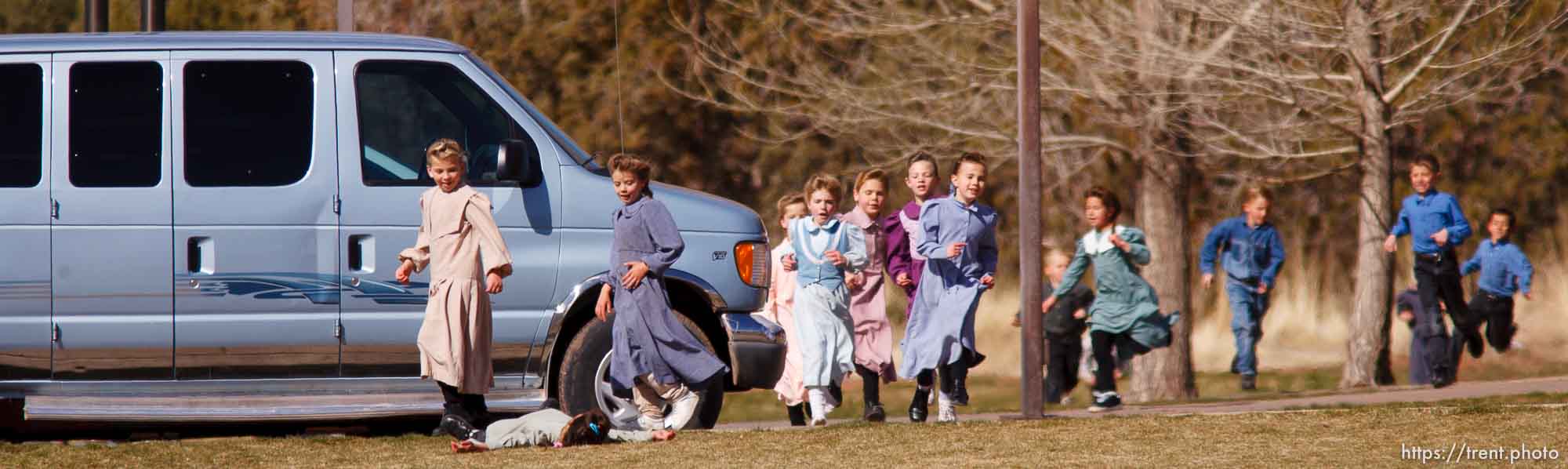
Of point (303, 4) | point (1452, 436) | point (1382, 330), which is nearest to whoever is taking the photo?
point (1452, 436)

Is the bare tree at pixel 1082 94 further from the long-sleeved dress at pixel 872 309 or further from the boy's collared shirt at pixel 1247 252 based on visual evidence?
the long-sleeved dress at pixel 872 309

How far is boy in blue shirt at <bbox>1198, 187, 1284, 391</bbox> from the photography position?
46.9 ft

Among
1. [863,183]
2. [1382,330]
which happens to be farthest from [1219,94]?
[863,183]

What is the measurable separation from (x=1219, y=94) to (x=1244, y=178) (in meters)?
2.60

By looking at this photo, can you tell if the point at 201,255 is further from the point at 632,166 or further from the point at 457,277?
the point at 632,166

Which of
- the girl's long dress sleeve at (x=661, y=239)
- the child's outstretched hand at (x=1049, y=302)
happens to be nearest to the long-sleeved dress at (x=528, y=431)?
the girl's long dress sleeve at (x=661, y=239)

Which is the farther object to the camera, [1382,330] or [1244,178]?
[1244,178]

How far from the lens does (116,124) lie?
8.96 meters

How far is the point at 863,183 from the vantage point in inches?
424

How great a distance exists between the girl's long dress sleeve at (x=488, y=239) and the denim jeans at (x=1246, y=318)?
294 inches

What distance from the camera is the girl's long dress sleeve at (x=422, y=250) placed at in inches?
328

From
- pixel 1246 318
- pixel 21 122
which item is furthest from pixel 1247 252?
pixel 21 122

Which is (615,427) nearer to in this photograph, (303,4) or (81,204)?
(81,204)

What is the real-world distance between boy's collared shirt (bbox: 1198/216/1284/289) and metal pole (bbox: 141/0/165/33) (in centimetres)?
729
